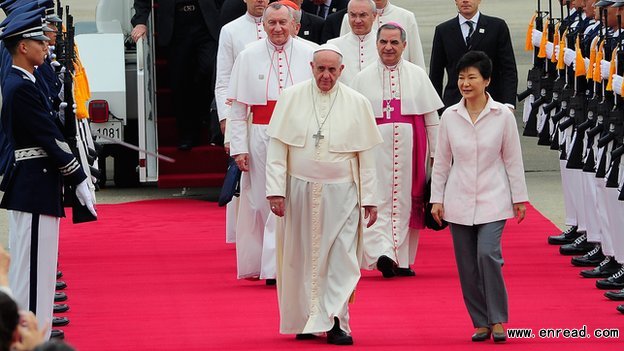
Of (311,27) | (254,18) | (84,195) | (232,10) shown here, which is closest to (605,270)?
(254,18)

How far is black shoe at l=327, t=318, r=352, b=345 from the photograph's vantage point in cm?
902

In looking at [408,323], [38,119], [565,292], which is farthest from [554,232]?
[38,119]

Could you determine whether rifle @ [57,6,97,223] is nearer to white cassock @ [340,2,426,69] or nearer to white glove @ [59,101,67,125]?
white glove @ [59,101,67,125]

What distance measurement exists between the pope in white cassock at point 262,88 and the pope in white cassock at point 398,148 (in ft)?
1.81

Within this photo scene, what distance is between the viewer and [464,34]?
12430 mm

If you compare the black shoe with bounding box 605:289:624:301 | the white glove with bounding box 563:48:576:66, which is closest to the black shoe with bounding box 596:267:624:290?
the black shoe with bounding box 605:289:624:301

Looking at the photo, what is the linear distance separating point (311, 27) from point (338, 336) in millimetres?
4847

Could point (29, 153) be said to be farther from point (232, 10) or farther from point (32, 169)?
point (232, 10)

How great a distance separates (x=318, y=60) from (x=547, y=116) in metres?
3.25

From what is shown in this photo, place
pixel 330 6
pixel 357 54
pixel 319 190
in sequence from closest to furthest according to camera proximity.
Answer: pixel 319 190, pixel 357 54, pixel 330 6

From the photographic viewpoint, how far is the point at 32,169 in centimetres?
864

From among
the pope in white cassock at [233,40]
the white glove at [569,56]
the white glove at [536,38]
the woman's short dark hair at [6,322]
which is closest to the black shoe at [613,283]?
the white glove at [569,56]

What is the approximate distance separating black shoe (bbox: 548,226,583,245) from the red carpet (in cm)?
Answer: 10

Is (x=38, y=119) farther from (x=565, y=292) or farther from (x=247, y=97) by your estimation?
(x=565, y=292)
